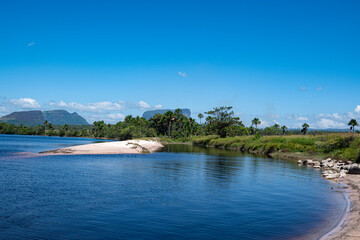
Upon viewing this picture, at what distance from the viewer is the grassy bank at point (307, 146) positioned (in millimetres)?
44844

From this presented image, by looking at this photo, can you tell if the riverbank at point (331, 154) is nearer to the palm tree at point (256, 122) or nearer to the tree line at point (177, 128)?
the tree line at point (177, 128)

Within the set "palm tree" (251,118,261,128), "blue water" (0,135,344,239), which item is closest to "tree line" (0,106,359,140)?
"palm tree" (251,118,261,128)

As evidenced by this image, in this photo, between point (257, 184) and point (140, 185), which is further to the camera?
point (257, 184)

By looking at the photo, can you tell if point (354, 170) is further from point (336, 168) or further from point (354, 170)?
point (336, 168)

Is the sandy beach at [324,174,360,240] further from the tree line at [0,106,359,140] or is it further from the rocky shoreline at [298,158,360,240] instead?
the tree line at [0,106,359,140]

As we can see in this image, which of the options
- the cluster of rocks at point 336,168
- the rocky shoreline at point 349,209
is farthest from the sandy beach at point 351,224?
the cluster of rocks at point 336,168

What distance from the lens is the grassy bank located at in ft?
147

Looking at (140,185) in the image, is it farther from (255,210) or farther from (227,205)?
(255,210)

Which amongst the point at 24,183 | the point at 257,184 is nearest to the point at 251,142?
the point at 257,184

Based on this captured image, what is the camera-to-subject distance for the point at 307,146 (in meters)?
57.6

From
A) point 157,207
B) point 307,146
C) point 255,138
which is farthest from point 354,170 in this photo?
point 255,138

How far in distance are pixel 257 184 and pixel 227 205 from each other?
28.0 ft

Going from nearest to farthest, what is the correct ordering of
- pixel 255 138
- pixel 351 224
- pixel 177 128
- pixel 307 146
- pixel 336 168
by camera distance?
pixel 351 224, pixel 336 168, pixel 307 146, pixel 255 138, pixel 177 128

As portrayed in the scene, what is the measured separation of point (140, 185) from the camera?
71.4 ft
